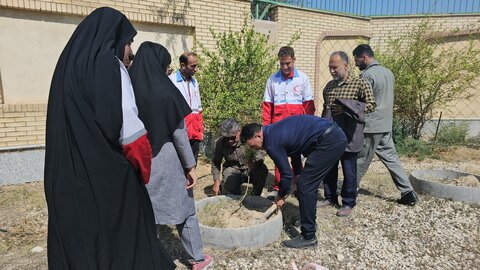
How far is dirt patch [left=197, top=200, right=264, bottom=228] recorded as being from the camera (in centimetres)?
340

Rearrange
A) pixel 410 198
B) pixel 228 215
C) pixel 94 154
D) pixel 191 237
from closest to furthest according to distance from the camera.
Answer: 1. pixel 94 154
2. pixel 191 237
3. pixel 228 215
4. pixel 410 198

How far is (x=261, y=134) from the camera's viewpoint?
2.97m

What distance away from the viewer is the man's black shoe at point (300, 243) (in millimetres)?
3156

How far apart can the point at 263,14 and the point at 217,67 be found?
285cm

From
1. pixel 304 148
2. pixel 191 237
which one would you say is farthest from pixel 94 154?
pixel 304 148

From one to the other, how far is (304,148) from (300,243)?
86cm

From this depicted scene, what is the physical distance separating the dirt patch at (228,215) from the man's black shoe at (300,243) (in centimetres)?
35

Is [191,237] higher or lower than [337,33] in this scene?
lower

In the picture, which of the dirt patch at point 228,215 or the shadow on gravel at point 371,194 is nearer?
the dirt patch at point 228,215

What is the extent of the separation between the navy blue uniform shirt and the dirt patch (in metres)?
0.56

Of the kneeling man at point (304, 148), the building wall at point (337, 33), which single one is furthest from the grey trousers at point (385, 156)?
the building wall at point (337, 33)

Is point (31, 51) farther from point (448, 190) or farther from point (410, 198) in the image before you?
point (448, 190)

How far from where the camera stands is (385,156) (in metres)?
4.16

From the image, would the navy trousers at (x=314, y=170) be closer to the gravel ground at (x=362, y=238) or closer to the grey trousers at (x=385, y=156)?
the gravel ground at (x=362, y=238)
